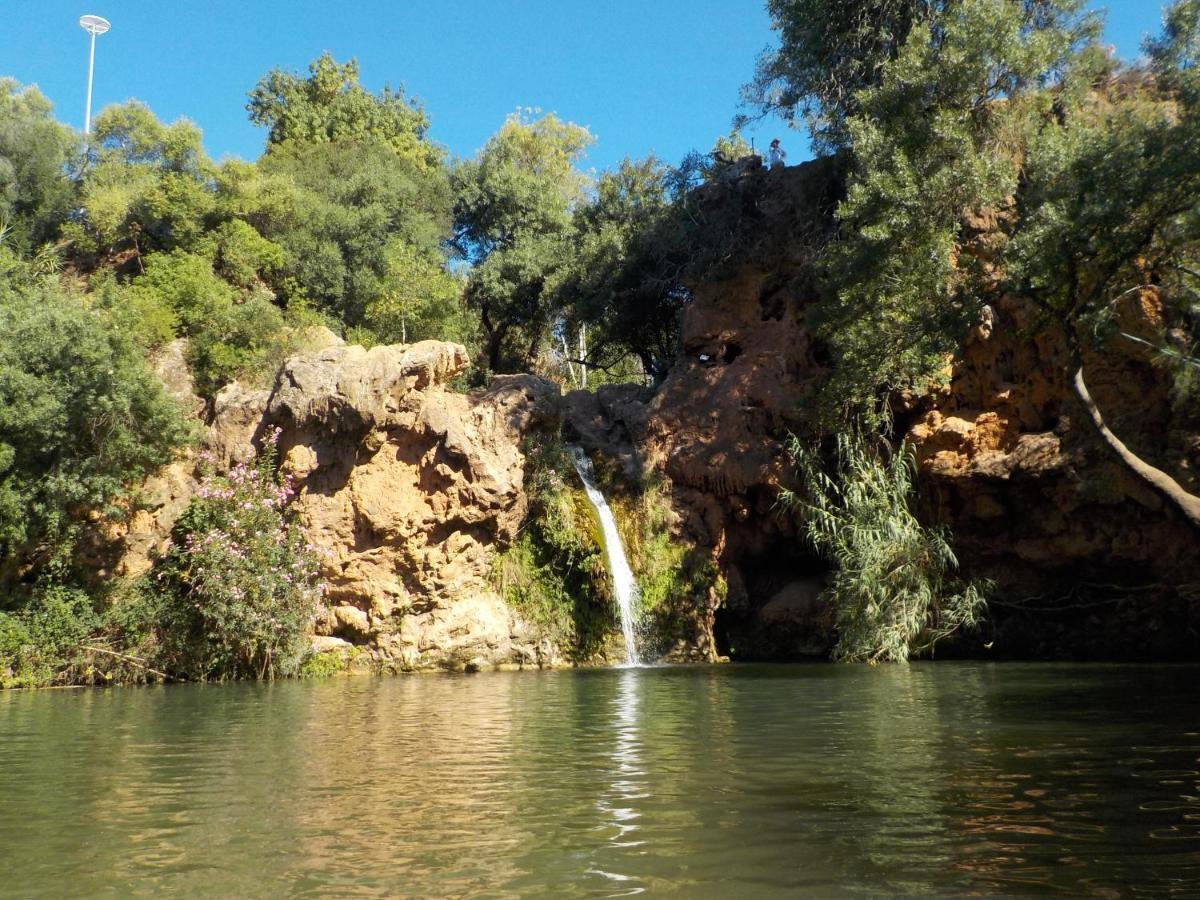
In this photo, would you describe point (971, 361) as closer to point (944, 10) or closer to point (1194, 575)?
point (1194, 575)

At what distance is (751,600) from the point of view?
2341 centimetres

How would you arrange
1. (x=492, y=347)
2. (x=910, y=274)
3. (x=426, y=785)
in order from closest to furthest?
(x=426, y=785)
(x=910, y=274)
(x=492, y=347)

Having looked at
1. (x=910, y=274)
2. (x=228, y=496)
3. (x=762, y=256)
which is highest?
(x=762, y=256)

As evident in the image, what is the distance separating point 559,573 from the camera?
21.4 metres

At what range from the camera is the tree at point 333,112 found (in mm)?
47125

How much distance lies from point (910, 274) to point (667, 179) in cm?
1378

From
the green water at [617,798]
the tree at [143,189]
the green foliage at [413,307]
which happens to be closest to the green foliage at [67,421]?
the green water at [617,798]

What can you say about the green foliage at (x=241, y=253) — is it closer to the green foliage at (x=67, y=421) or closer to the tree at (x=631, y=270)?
the tree at (x=631, y=270)

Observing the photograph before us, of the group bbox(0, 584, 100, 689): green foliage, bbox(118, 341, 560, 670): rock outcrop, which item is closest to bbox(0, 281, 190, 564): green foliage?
bbox(0, 584, 100, 689): green foliage

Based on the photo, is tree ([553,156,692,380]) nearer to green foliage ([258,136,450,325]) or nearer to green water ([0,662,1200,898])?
green foliage ([258,136,450,325])

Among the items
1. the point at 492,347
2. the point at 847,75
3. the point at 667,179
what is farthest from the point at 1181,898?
the point at 492,347

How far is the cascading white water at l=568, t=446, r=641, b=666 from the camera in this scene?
2102 centimetres

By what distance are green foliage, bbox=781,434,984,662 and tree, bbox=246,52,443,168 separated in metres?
31.4

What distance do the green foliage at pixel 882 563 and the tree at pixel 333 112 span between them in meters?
31.4
